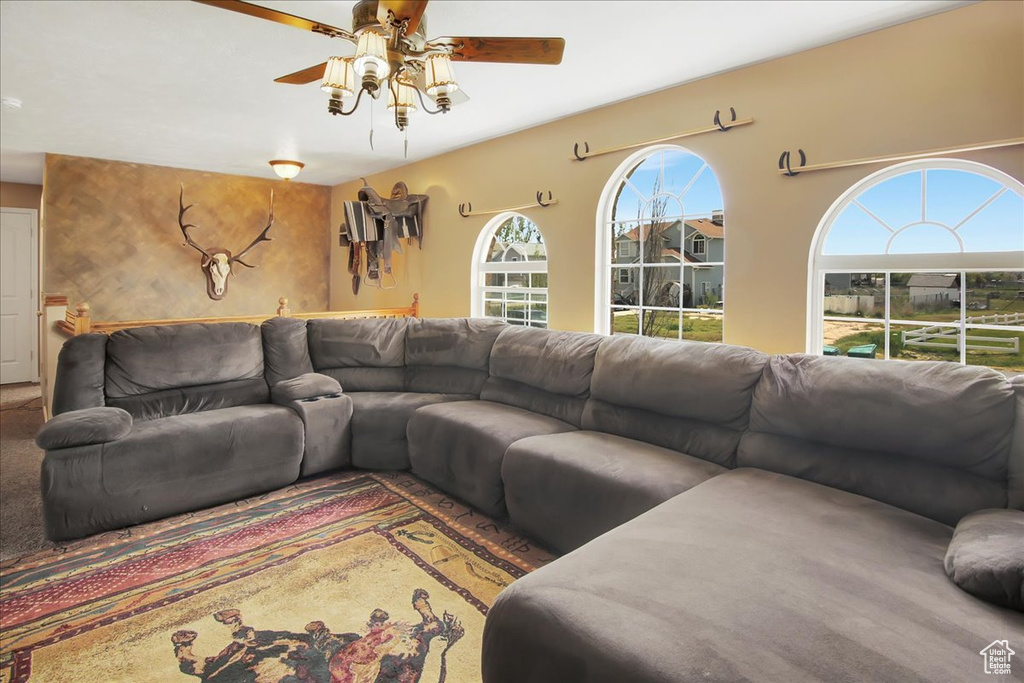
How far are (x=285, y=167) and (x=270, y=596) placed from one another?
14.2 feet

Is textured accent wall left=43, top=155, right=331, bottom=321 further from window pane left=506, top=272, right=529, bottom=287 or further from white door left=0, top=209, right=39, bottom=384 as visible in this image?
window pane left=506, top=272, right=529, bottom=287

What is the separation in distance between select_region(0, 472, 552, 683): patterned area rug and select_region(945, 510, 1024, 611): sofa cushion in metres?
1.37

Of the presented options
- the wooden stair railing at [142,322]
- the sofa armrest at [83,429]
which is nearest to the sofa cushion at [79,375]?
the sofa armrest at [83,429]

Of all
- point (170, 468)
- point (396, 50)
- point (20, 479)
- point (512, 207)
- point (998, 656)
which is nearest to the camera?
point (998, 656)

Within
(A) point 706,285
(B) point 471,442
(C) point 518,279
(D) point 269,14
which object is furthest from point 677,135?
(D) point 269,14

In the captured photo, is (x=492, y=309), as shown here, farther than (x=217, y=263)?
No

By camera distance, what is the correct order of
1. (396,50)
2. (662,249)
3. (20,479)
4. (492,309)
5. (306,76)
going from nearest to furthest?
(396,50)
(306,76)
(20,479)
(662,249)
(492,309)

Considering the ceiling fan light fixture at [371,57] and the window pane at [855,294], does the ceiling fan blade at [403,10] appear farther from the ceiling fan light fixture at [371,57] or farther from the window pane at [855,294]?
the window pane at [855,294]

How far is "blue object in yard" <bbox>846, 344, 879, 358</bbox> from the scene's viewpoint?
111 inches

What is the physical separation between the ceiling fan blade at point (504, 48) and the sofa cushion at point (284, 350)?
2.42m

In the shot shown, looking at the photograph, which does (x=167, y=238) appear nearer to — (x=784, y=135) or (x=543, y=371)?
(x=543, y=371)

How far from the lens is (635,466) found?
2217 mm

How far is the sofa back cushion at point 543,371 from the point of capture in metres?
3.03

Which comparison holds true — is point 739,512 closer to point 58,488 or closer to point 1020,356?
point 1020,356
